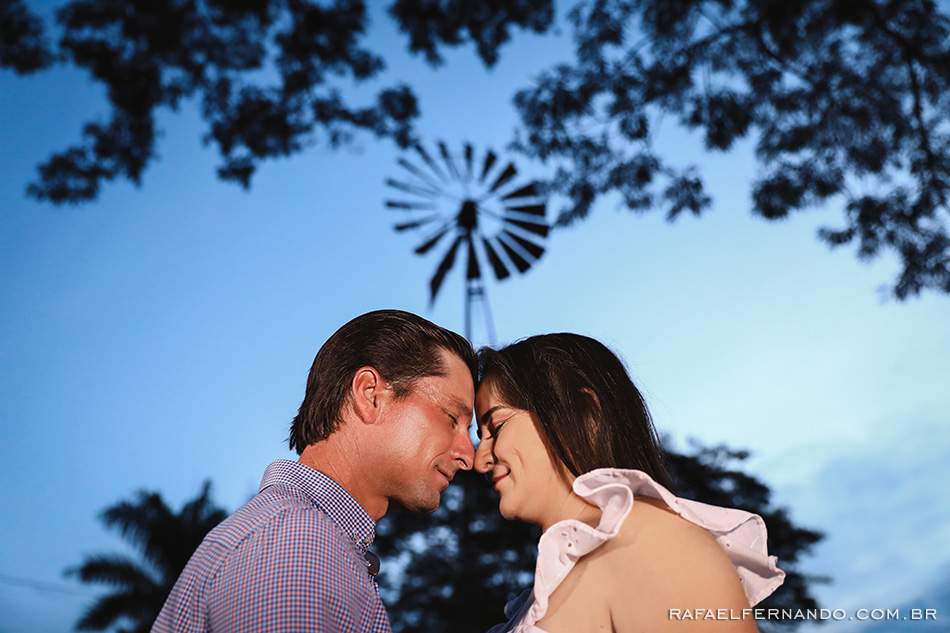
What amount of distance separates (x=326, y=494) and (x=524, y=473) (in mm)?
561

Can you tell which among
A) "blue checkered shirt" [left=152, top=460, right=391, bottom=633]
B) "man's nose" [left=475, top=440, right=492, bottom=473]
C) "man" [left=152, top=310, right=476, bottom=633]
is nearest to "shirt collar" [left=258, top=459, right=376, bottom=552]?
"man" [left=152, top=310, right=476, bottom=633]

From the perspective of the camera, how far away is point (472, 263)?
10.2m

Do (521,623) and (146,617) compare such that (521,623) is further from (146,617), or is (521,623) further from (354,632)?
(146,617)

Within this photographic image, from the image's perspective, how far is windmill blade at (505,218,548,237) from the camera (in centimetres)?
938

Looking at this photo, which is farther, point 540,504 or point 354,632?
point 540,504

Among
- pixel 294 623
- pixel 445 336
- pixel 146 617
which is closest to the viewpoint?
pixel 294 623

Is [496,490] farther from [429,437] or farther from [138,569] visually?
[138,569]

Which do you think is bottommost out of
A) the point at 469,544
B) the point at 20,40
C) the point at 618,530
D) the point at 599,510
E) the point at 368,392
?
the point at 618,530

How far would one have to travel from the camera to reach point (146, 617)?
12.7 metres

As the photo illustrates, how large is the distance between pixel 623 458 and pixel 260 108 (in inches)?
312

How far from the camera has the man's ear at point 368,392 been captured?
7.45 feet

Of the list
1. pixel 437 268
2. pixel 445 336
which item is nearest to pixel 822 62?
pixel 437 268

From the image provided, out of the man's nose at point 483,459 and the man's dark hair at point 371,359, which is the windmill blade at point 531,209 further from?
the man's nose at point 483,459

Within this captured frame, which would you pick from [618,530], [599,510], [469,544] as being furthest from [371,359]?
[469,544]
